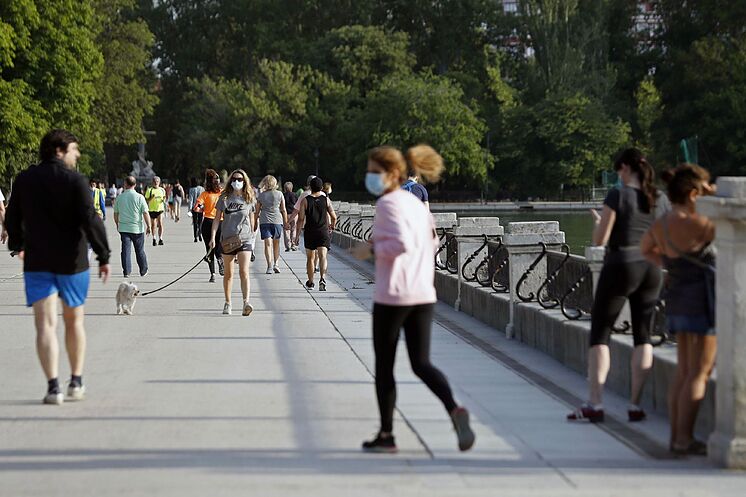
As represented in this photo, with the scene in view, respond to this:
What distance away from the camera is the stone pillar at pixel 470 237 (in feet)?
58.5

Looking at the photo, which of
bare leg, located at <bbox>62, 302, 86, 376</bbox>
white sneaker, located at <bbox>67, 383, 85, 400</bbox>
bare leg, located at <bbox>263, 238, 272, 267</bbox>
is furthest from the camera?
bare leg, located at <bbox>263, 238, 272, 267</bbox>

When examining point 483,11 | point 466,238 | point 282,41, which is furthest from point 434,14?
point 466,238

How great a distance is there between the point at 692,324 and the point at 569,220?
6019 cm

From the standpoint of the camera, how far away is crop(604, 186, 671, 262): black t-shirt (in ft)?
28.4

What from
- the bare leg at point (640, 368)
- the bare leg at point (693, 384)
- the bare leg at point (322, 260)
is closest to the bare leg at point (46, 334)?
the bare leg at point (640, 368)

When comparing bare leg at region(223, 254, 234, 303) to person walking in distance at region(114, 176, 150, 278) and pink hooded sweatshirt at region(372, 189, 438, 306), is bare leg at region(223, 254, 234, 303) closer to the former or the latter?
person walking in distance at region(114, 176, 150, 278)

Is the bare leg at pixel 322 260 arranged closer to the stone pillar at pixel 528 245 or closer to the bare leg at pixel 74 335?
the stone pillar at pixel 528 245

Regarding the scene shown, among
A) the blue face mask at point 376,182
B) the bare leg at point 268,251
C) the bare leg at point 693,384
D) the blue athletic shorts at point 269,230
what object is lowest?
the bare leg at point 268,251

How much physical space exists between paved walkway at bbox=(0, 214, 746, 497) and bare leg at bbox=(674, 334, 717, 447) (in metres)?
0.19

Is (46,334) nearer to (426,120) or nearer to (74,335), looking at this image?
(74,335)

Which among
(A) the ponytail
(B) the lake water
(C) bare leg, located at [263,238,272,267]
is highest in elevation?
(A) the ponytail

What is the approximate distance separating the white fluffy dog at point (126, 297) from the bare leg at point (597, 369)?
8.50 meters

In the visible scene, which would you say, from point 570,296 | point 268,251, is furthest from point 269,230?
point 570,296

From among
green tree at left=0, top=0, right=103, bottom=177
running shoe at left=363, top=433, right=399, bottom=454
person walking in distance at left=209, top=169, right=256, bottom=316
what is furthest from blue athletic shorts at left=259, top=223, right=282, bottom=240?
green tree at left=0, top=0, right=103, bottom=177
